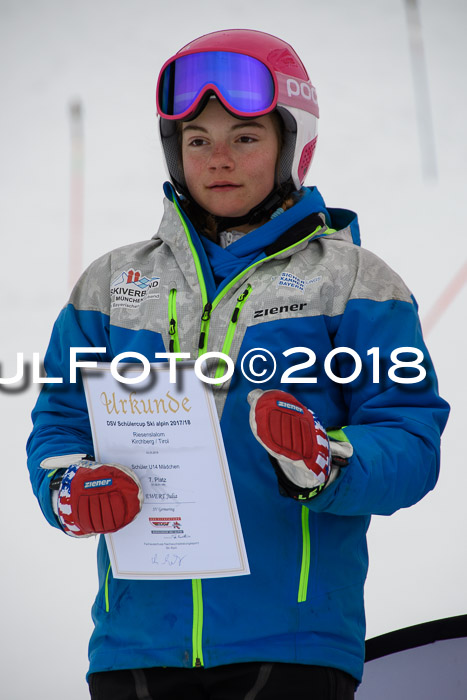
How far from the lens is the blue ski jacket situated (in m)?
1.16

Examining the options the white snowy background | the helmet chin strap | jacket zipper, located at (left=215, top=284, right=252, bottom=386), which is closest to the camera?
jacket zipper, located at (left=215, top=284, right=252, bottom=386)

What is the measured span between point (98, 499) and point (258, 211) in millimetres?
539

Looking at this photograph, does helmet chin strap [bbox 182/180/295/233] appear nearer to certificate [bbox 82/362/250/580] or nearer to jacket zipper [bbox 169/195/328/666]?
jacket zipper [bbox 169/195/328/666]

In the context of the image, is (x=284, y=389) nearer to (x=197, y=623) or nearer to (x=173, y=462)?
(x=173, y=462)

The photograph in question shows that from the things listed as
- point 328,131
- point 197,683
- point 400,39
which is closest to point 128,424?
point 197,683

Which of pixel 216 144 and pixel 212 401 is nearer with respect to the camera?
pixel 212 401

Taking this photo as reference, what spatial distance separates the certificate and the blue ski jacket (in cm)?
5

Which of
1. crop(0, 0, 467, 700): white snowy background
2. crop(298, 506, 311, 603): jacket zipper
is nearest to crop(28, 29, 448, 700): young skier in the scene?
crop(298, 506, 311, 603): jacket zipper

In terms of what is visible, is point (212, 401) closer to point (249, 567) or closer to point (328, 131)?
point (249, 567)

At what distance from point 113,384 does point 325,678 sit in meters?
0.48

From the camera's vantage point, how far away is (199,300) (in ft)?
4.25

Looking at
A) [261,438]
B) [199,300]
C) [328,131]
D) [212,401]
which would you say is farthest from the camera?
[328,131]

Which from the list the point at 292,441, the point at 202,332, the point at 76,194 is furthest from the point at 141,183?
the point at 292,441
